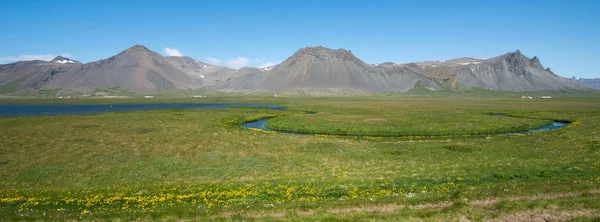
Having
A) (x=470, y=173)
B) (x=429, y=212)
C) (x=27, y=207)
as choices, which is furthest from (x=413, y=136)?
(x=27, y=207)

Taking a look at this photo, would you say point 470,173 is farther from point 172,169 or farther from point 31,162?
point 31,162

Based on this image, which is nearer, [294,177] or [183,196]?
[183,196]

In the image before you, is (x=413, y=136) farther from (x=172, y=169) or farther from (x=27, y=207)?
(x=27, y=207)

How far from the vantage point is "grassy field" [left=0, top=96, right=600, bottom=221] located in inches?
765

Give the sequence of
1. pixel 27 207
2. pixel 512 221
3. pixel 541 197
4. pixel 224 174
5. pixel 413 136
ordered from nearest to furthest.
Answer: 1. pixel 512 221
2. pixel 541 197
3. pixel 27 207
4. pixel 224 174
5. pixel 413 136

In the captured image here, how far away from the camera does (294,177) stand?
29.8 m

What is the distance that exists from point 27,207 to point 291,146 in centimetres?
2921

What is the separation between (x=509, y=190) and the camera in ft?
72.9

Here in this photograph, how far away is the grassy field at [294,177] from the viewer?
19422mm

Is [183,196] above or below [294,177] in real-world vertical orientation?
above

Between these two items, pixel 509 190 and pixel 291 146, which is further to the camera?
pixel 291 146

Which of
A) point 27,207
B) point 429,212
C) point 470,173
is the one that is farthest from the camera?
point 470,173

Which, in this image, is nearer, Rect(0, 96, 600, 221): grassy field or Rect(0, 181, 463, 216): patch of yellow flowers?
Rect(0, 96, 600, 221): grassy field

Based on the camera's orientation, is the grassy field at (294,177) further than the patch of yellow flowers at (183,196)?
No
